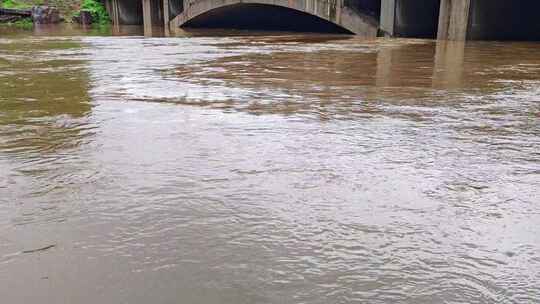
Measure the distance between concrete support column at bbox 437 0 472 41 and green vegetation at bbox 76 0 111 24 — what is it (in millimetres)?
31870

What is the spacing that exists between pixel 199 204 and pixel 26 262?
71 cm

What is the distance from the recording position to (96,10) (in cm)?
4078

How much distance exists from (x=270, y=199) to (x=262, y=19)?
28.4 meters

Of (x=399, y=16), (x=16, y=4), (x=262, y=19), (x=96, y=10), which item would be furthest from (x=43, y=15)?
(x=399, y=16)

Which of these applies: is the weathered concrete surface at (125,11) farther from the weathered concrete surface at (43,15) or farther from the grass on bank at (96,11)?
the weathered concrete surface at (43,15)

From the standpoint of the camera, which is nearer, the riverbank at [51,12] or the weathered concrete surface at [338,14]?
the weathered concrete surface at [338,14]

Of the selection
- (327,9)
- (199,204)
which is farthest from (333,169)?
(327,9)

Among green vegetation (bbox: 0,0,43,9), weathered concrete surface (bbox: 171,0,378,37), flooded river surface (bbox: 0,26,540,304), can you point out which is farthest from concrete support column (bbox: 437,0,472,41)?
green vegetation (bbox: 0,0,43,9)

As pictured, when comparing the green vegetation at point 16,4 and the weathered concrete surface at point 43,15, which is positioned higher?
the green vegetation at point 16,4

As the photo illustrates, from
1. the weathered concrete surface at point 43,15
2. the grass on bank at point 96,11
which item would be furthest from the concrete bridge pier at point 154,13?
the weathered concrete surface at point 43,15

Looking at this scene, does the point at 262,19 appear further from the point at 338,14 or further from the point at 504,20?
the point at 504,20

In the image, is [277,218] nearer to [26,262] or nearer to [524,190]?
[26,262]

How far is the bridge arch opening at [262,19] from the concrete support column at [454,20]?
9.70 meters

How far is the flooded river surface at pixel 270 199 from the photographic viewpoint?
1471 mm
